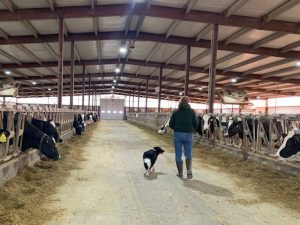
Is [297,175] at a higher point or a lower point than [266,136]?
lower

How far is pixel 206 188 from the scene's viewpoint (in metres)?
6.21

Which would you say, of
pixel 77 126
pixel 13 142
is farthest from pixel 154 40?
pixel 13 142

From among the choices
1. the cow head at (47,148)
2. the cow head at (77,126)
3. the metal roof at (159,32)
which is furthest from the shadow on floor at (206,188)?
the cow head at (77,126)

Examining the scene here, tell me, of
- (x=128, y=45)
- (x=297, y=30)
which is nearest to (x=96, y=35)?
(x=128, y=45)

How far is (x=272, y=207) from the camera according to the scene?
200 inches

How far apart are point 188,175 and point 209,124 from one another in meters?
6.20

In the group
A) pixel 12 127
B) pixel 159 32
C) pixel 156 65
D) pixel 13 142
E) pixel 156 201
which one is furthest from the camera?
pixel 156 65

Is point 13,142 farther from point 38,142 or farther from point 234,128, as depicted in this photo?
point 234,128

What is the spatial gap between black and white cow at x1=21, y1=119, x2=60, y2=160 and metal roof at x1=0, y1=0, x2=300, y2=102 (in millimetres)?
7135

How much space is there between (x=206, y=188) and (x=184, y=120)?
1587 millimetres

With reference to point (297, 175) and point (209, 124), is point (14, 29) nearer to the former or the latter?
point (209, 124)

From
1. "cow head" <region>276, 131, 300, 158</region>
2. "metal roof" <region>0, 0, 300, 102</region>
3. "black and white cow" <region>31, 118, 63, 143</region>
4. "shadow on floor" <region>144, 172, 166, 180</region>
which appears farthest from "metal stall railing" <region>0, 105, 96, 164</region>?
"metal roof" <region>0, 0, 300, 102</region>

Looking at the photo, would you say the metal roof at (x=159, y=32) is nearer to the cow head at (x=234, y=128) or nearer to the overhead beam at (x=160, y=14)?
the overhead beam at (x=160, y=14)

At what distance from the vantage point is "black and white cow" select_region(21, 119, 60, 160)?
270 inches
